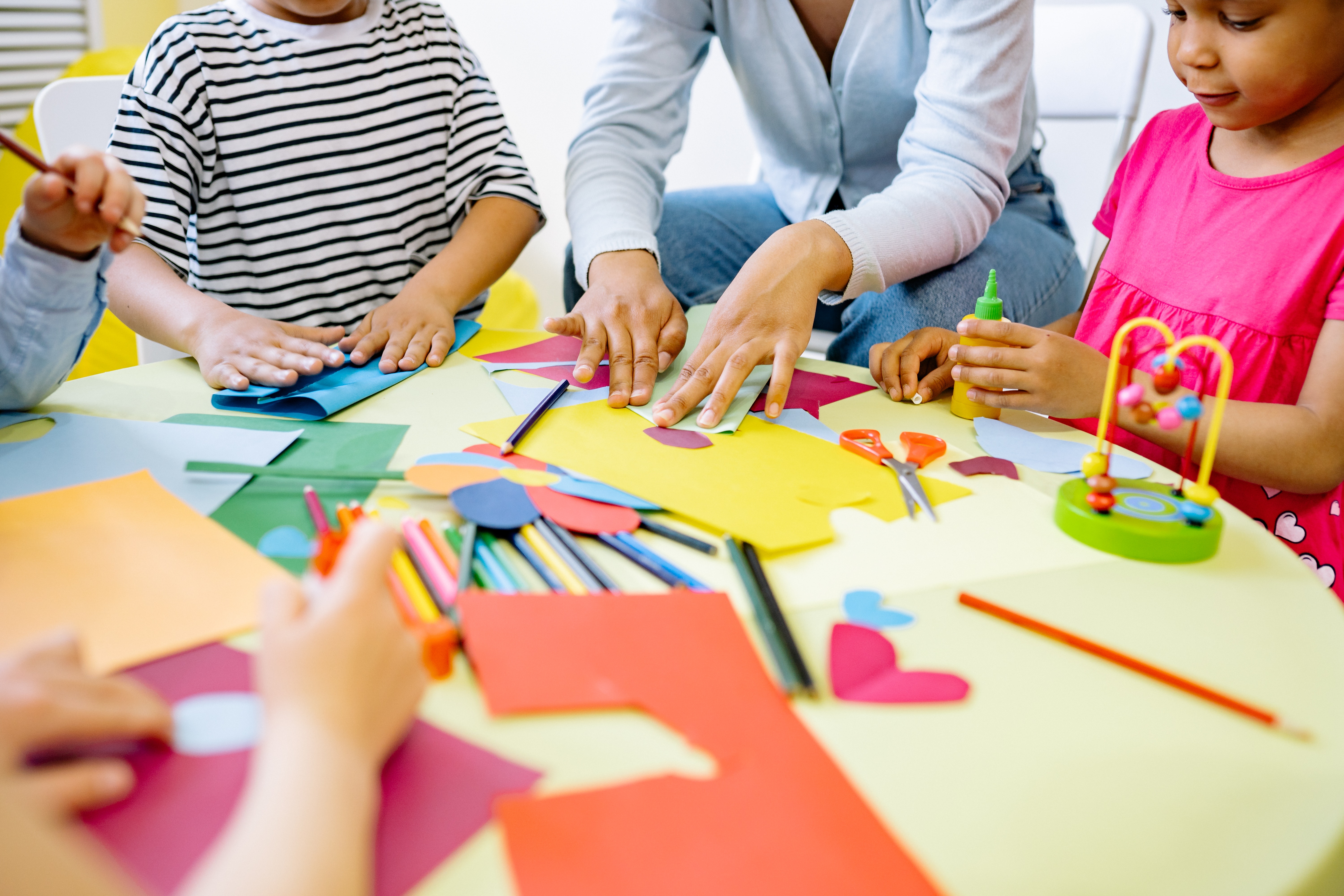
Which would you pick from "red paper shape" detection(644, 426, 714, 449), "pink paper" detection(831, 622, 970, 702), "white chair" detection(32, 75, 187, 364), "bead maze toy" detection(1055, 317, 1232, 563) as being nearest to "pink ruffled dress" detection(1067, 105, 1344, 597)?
"bead maze toy" detection(1055, 317, 1232, 563)

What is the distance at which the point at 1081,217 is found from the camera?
1.59 metres

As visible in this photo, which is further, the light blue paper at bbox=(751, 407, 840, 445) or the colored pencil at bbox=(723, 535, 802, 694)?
the light blue paper at bbox=(751, 407, 840, 445)

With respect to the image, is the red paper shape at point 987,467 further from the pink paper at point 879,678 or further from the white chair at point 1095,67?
the white chair at point 1095,67

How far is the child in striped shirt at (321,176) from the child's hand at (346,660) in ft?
1.53

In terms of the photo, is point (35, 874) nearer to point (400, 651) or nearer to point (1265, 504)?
point (400, 651)

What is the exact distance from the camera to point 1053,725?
38 centimetres

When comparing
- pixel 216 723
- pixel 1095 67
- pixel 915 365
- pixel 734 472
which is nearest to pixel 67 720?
pixel 216 723

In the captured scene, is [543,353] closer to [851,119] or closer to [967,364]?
[967,364]

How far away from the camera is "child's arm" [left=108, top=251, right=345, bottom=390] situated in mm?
707

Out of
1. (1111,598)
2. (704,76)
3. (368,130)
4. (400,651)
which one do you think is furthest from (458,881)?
(704,76)

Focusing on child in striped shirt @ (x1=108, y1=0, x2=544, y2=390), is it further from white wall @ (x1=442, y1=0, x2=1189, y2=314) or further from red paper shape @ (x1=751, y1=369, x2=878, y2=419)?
white wall @ (x1=442, y1=0, x2=1189, y2=314)

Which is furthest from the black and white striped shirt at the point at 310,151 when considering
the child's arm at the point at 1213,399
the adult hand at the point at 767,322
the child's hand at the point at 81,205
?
the child's arm at the point at 1213,399

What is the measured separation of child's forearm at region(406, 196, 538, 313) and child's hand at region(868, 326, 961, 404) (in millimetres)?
420

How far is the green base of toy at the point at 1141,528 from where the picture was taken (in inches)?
19.5
